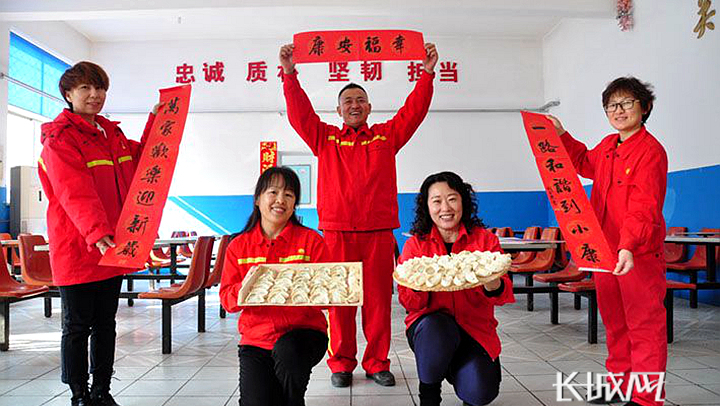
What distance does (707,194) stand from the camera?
17.6ft

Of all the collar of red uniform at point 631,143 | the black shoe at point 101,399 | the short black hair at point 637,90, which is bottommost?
the black shoe at point 101,399

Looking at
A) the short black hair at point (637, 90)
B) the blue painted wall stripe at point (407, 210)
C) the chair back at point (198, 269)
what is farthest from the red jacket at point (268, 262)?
the blue painted wall stripe at point (407, 210)

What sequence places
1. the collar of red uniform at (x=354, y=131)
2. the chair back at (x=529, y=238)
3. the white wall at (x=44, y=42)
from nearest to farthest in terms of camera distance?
1. the collar of red uniform at (x=354, y=131)
2. the chair back at (x=529, y=238)
3. the white wall at (x=44, y=42)

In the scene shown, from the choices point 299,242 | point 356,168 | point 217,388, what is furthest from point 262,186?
point 217,388

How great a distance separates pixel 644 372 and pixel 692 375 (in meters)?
0.98

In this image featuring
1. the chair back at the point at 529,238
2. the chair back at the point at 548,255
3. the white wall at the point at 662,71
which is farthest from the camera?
the chair back at the point at 529,238

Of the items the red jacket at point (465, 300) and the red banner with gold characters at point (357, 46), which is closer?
the red jacket at point (465, 300)

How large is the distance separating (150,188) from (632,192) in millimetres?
2001

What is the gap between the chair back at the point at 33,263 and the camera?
377cm

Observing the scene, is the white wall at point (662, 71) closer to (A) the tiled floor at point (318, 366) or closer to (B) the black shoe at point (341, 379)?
(A) the tiled floor at point (318, 366)

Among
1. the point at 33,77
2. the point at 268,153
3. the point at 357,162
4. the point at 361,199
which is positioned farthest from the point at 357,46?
the point at 33,77

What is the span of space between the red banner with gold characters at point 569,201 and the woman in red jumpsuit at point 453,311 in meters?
0.35

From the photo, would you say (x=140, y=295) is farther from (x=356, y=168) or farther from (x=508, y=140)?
(x=508, y=140)

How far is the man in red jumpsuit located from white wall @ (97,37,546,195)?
251 inches
